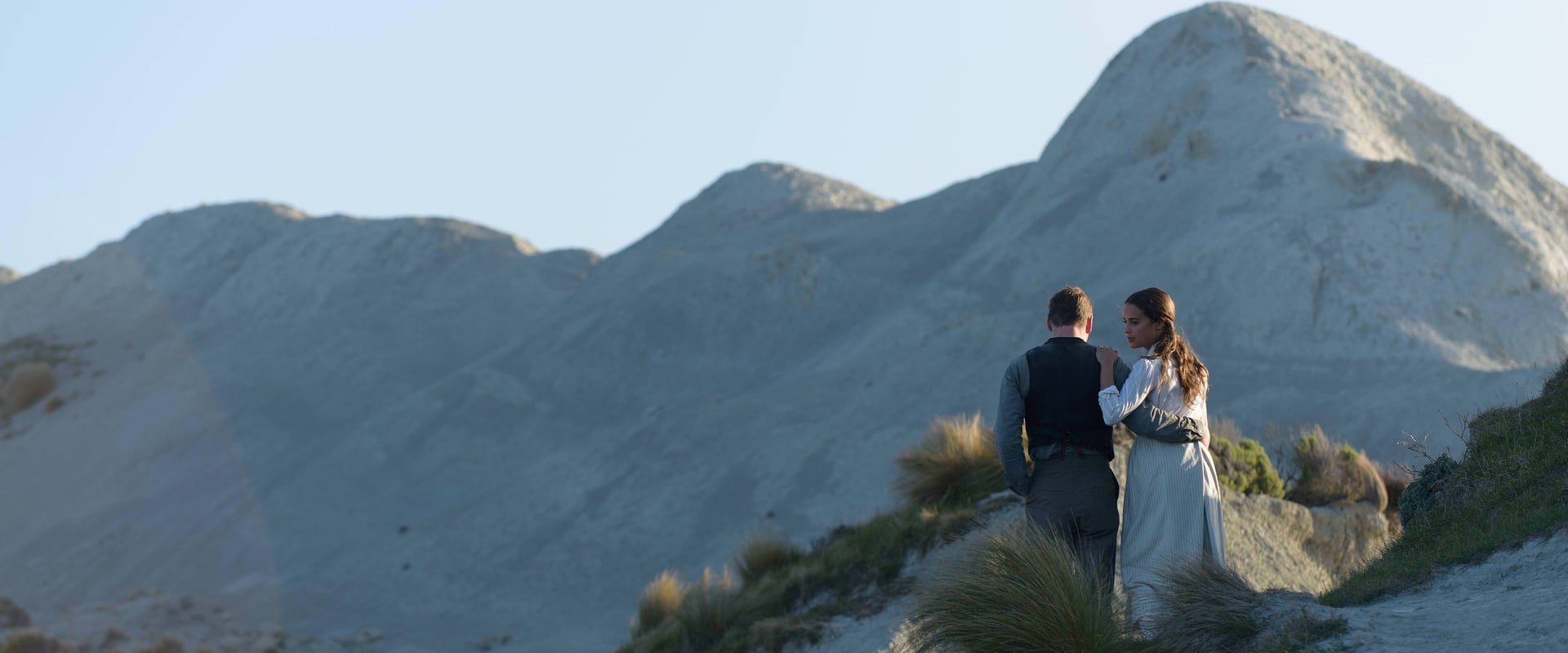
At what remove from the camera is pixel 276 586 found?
23.5 metres

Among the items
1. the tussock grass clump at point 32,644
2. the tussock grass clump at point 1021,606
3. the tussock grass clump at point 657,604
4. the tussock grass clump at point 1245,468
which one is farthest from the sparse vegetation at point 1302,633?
the tussock grass clump at point 32,644

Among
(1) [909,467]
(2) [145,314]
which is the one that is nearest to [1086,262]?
(1) [909,467]

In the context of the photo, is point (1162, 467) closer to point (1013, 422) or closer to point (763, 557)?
point (1013, 422)

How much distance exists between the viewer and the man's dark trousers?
224 inches

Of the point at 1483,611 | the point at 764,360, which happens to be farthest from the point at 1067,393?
the point at 764,360

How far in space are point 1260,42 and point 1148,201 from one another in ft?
18.4

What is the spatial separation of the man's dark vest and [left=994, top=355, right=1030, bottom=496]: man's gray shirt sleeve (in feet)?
0.15

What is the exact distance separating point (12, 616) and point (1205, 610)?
24.2 m

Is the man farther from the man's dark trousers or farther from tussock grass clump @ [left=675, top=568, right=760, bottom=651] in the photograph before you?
tussock grass clump @ [left=675, top=568, right=760, bottom=651]

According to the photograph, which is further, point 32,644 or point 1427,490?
point 32,644

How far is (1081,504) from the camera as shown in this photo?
5688 mm

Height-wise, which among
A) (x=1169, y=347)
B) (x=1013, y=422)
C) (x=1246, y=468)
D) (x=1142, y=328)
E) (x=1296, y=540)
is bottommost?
(x=1296, y=540)

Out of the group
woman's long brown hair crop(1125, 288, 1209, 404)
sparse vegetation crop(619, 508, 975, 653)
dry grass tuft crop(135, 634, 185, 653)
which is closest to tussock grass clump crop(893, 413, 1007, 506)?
sparse vegetation crop(619, 508, 975, 653)

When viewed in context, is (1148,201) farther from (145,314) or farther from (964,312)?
(145,314)
